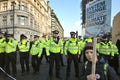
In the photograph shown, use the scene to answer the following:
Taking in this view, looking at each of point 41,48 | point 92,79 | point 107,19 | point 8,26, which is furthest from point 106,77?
point 8,26

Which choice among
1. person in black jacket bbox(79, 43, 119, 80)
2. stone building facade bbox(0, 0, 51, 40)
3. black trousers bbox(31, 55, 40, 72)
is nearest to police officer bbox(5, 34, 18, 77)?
black trousers bbox(31, 55, 40, 72)

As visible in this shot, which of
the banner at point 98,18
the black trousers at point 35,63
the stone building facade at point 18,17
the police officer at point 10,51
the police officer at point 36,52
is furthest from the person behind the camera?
the stone building facade at point 18,17

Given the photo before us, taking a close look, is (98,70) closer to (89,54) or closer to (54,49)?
(89,54)

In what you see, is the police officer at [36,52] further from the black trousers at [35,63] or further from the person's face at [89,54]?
the person's face at [89,54]

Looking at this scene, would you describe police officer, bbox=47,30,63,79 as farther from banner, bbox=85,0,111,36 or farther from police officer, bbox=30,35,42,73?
banner, bbox=85,0,111,36

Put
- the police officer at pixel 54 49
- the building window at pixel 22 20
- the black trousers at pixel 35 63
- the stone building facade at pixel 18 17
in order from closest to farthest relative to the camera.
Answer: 1. the police officer at pixel 54 49
2. the black trousers at pixel 35 63
3. the stone building facade at pixel 18 17
4. the building window at pixel 22 20

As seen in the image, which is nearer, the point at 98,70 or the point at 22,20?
the point at 98,70

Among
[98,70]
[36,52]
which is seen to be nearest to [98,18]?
[98,70]

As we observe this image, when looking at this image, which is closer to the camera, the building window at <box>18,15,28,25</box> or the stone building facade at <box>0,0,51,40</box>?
the stone building facade at <box>0,0,51,40</box>

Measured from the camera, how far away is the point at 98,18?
15.6 feet

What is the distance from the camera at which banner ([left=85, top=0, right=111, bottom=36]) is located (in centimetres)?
439

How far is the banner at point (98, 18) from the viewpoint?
439 centimetres

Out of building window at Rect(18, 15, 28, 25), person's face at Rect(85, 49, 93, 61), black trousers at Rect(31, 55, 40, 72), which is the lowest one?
black trousers at Rect(31, 55, 40, 72)

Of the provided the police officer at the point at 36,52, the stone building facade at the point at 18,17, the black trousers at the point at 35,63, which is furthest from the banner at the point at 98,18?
the stone building facade at the point at 18,17
